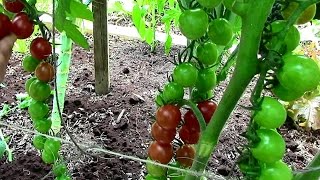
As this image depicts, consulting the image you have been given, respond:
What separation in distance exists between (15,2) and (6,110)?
2.88 feet

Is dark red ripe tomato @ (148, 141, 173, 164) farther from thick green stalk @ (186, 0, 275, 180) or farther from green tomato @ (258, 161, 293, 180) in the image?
green tomato @ (258, 161, 293, 180)

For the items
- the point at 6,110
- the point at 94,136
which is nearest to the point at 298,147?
the point at 94,136

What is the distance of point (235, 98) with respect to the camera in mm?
594

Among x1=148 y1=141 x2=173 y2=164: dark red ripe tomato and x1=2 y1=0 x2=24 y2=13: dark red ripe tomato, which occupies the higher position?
x1=2 y1=0 x2=24 y2=13: dark red ripe tomato

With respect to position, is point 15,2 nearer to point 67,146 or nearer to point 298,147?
point 67,146

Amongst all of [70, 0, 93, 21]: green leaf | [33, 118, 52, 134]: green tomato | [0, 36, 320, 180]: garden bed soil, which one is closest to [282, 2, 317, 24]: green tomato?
[70, 0, 93, 21]: green leaf

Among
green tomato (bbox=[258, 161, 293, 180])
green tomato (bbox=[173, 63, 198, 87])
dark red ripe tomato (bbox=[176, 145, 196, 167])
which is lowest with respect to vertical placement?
dark red ripe tomato (bbox=[176, 145, 196, 167])

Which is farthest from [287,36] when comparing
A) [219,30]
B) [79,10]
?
[79,10]

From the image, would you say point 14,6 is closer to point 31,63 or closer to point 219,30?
point 31,63

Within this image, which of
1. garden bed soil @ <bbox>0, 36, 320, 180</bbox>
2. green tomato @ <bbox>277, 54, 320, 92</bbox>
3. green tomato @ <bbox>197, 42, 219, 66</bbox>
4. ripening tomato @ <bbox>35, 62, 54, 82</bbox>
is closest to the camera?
green tomato @ <bbox>277, 54, 320, 92</bbox>

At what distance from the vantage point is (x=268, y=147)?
53cm

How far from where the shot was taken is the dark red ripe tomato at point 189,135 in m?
0.74

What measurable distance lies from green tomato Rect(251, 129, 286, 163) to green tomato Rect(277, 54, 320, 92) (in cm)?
7

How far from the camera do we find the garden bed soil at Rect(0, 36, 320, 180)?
1.35 meters
